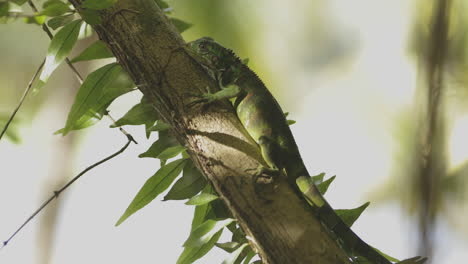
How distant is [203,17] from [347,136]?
1.38m

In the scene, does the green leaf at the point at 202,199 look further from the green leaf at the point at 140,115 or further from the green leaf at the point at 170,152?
the green leaf at the point at 140,115

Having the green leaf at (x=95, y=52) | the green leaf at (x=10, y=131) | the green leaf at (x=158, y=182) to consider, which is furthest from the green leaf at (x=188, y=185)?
the green leaf at (x=10, y=131)


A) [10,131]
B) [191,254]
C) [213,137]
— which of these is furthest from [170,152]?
[10,131]

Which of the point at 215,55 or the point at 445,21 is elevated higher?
the point at 215,55

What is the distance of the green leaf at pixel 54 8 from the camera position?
1.34 meters

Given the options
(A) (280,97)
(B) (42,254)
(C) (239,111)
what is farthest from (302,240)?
(B) (42,254)

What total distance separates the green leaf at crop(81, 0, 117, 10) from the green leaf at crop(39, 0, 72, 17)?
0.23 feet

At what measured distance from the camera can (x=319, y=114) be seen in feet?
13.4

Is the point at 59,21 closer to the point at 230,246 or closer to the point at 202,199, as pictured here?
the point at 202,199

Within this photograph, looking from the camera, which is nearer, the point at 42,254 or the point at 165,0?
the point at 165,0

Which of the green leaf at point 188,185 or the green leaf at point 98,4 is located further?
the green leaf at point 188,185

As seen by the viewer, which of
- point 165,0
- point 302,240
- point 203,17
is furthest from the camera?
point 203,17

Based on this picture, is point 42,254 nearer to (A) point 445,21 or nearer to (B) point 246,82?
(B) point 246,82

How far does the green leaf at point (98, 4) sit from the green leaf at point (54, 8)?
71 mm
